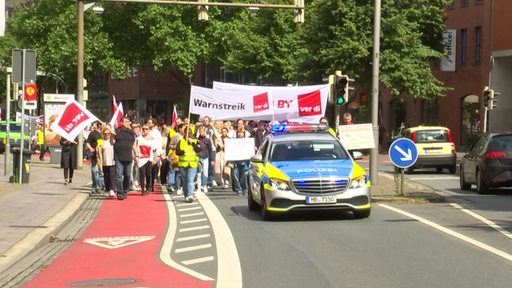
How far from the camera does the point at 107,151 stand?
22.7 meters

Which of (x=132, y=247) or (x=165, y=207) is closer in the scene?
(x=132, y=247)

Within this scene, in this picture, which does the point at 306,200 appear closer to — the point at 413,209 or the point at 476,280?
the point at 413,209

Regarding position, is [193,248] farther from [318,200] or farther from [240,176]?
[240,176]

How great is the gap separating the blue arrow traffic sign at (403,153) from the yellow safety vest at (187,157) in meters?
4.16

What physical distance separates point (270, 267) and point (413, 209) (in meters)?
8.00

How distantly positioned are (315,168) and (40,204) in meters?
6.32

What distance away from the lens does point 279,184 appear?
53.1 feet

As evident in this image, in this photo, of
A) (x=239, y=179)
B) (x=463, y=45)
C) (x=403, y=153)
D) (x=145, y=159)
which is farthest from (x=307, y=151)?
(x=463, y=45)

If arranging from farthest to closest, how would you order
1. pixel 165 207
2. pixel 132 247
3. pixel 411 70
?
pixel 411 70, pixel 165 207, pixel 132 247

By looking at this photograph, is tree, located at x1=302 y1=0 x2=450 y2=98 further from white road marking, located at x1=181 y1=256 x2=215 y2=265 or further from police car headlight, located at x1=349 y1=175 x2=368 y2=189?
white road marking, located at x1=181 y1=256 x2=215 y2=265

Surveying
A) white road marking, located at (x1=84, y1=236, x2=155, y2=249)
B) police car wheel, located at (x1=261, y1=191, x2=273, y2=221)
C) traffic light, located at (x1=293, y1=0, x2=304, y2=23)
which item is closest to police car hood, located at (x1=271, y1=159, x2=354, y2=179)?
police car wheel, located at (x1=261, y1=191, x2=273, y2=221)

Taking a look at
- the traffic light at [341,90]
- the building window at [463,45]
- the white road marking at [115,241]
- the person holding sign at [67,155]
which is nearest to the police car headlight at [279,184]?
Result: the white road marking at [115,241]

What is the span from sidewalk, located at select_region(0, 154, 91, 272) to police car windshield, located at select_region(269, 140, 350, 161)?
3.85 m

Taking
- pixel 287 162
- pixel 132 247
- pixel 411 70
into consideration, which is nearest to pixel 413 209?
pixel 287 162
